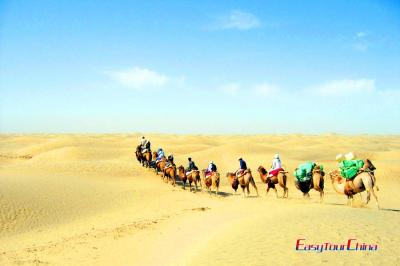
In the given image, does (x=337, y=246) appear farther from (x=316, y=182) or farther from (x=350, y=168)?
(x=316, y=182)

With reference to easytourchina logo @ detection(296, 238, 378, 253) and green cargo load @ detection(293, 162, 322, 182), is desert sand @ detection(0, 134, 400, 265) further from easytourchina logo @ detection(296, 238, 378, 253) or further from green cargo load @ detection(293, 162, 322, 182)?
green cargo load @ detection(293, 162, 322, 182)

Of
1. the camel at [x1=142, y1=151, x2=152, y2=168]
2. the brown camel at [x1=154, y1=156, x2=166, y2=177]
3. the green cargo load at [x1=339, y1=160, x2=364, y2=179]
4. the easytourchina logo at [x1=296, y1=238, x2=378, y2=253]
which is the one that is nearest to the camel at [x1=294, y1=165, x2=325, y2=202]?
the green cargo load at [x1=339, y1=160, x2=364, y2=179]

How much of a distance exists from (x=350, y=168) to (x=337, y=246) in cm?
849

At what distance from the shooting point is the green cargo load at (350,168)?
55.3ft

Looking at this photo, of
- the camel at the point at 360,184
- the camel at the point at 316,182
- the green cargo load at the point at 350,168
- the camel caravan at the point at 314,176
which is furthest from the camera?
the camel at the point at 316,182

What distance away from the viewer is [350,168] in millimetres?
16984

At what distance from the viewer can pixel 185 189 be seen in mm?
25797

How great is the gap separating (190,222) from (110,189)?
10.1 m

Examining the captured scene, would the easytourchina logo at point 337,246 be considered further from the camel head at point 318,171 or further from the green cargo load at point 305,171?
the green cargo load at point 305,171

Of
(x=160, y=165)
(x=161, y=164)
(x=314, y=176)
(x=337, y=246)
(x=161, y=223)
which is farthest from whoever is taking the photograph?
(x=160, y=165)

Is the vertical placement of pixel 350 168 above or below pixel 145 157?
above

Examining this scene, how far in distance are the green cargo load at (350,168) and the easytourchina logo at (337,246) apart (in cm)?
786

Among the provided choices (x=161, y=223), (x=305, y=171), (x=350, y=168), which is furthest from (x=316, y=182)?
(x=161, y=223)

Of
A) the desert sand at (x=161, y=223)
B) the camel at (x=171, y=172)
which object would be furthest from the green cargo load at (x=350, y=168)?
the camel at (x=171, y=172)
